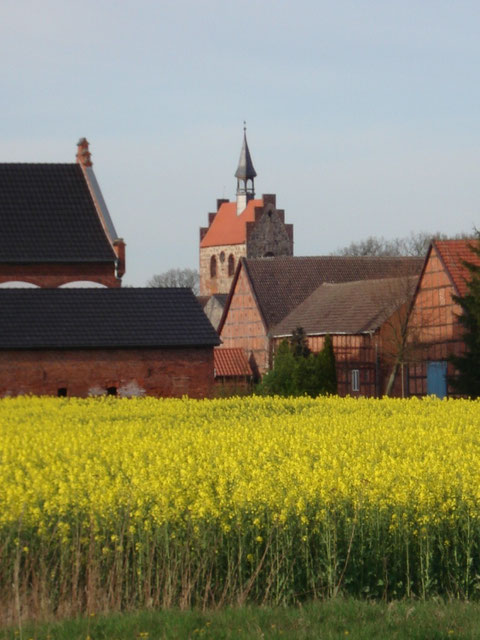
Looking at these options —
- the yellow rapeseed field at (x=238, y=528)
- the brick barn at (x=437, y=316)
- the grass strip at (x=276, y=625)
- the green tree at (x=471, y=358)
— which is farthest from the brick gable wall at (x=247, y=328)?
the grass strip at (x=276, y=625)

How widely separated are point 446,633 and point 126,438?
9.05 meters

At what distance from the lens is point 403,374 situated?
60.1 m

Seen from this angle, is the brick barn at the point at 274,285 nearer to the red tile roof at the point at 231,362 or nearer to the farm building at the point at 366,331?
the red tile roof at the point at 231,362

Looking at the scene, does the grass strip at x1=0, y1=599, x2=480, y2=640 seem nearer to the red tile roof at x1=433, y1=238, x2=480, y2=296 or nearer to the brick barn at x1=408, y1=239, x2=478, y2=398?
the brick barn at x1=408, y1=239, x2=478, y2=398

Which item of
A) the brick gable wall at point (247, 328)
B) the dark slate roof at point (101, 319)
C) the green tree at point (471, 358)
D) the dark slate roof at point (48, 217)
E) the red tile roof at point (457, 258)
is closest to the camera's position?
the dark slate roof at point (101, 319)

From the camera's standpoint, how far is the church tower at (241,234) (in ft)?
461

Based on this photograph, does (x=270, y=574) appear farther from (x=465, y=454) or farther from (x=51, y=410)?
(x=51, y=410)

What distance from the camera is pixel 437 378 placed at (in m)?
56.8

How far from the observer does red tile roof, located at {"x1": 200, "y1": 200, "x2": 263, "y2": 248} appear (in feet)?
469

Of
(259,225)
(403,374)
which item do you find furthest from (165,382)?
(259,225)

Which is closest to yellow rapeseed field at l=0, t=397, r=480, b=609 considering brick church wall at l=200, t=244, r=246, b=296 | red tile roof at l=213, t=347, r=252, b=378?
red tile roof at l=213, t=347, r=252, b=378

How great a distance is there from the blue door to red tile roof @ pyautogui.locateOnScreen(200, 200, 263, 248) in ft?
276

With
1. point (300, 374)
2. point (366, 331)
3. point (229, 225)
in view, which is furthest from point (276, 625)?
point (229, 225)

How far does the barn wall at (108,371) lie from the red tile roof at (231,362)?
33910 millimetres
